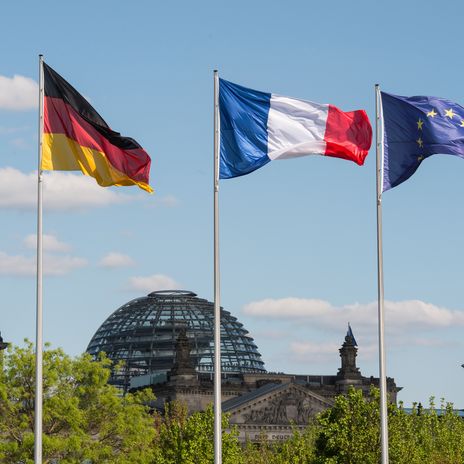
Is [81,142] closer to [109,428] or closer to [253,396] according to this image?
[109,428]

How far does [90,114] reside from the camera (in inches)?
1933

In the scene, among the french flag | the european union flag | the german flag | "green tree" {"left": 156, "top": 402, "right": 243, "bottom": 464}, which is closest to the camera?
the german flag

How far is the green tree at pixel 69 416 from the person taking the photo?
82750mm

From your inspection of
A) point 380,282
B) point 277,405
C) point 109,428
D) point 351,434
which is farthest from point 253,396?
point 380,282

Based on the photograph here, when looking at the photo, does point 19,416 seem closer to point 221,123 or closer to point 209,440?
point 209,440

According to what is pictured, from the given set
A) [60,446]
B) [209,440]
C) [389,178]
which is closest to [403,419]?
[209,440]

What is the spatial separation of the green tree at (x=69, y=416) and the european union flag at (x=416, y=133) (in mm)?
36396

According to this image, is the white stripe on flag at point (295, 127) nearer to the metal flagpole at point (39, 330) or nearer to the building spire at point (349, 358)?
the metal flagpole at point (39, 330)

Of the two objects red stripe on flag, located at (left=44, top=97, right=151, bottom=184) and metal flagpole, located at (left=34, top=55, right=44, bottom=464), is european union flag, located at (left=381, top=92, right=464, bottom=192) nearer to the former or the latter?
red stripe on flag, located at (left=44, top=97, right=151, bottom=184)

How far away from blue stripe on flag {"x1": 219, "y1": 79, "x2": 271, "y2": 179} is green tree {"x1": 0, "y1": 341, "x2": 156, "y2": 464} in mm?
35273

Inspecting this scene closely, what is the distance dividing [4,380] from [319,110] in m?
40.3

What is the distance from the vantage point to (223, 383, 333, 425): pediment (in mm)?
172125

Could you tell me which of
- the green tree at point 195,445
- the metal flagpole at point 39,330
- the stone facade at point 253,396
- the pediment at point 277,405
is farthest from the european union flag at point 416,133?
the pediment at point 277,405

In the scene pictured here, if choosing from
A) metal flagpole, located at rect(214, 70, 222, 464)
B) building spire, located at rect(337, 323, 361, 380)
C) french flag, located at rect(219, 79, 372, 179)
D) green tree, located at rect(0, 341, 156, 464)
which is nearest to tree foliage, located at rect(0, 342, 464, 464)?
green tree, located at rect(0, 341, 156, 464)
